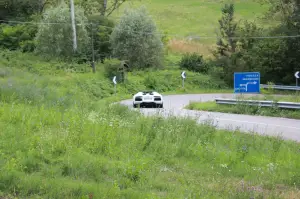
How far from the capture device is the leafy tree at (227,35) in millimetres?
52000

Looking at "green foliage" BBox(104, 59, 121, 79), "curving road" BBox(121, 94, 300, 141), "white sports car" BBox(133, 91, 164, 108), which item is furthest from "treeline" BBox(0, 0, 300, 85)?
"curving road" BBox(121, 94, 300, 141)

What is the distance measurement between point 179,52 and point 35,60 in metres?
24.7

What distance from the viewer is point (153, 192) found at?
Answer: 259 inches

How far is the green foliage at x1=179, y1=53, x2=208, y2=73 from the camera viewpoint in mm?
56031

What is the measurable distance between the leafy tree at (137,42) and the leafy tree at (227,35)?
709 centimetres

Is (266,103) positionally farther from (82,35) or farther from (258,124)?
(82,35)

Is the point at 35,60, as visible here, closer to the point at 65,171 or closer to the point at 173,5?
the point at 65,171

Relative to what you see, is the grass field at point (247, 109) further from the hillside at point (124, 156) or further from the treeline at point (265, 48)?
the treeline at point (265, 48)

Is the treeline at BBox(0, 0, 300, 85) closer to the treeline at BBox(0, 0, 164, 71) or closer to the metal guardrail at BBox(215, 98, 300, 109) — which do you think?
the treeline at BBox(0, 0, 164, 71)

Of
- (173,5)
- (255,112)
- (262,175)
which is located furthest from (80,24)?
(173,5)

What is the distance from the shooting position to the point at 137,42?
50.5 metres

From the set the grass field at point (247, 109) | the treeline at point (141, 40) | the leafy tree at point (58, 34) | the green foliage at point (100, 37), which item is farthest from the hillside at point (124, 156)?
the green foliage at point (100, 37)

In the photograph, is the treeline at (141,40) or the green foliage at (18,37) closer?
the treeline at (141,40)

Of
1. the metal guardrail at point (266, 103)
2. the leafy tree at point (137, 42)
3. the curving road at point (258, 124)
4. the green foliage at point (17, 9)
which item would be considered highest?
the green foliage at point (17, 9)
